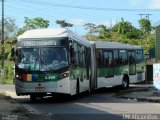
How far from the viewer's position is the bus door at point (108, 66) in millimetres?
29923

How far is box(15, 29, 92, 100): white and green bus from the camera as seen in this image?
21.7 meters

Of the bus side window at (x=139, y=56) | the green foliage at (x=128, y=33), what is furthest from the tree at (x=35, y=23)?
the bus side window at (x=139, y=56)

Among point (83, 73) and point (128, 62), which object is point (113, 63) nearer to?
point (128, 62)

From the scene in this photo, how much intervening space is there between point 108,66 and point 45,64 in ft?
29.4

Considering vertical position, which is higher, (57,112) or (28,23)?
(28,23)

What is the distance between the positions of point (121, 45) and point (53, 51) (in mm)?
11268

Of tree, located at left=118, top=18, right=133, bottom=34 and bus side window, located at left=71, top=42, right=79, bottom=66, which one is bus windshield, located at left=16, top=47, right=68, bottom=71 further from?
tree, located at left=118, top=18, right=133, bottom=34

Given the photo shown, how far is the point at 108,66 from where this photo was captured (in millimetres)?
30156

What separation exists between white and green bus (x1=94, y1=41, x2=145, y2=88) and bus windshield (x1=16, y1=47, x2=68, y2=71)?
6.90 metres

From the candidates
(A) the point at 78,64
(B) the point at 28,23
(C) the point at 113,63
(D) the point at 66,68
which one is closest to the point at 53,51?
(D) the point at 66,68

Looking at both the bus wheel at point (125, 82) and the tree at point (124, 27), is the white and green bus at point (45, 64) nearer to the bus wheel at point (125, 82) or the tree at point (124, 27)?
the bus wheel at point (125, 82)

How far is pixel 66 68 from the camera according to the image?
71.5 ft

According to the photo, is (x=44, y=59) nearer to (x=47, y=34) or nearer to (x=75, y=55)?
(x=47, y=34)

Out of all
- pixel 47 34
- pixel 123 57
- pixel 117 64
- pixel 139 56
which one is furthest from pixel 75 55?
pixel 139 56
